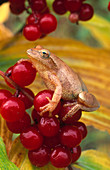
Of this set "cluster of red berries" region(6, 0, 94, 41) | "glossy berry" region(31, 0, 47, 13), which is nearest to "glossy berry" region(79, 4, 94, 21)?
"cluster of red berries" region(6, 0, 94, 41)

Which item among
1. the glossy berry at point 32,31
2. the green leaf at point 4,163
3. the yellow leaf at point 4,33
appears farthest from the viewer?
the yellow leaf at point 4,33

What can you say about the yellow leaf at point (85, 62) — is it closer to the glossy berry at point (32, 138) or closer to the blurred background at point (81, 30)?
the blurred background at point (81, 30)

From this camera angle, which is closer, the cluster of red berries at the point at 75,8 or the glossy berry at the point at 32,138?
the glossy berry at the point at 32,138

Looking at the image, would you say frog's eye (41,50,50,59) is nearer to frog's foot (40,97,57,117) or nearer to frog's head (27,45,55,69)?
frog's head (27,45,55,69)

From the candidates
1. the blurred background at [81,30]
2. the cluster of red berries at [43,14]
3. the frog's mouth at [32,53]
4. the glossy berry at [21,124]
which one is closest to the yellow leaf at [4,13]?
the blurred background at [81,30]

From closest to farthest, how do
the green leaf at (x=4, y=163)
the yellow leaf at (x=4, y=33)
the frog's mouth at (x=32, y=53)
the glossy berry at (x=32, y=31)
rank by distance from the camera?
the green leaf at (x=4, y=163) < the frog's mouth at (x=32, y=53) < the glossy berry at (x=32, y=31) < the yellow leaf at (x=4, y=33)

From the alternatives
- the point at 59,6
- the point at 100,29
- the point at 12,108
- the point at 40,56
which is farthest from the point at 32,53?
the point at 100,29

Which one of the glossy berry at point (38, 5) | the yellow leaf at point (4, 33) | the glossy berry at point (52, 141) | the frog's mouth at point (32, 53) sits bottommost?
the glossy berry at point (52, 141)

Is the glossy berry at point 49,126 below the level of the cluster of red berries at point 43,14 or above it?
below
